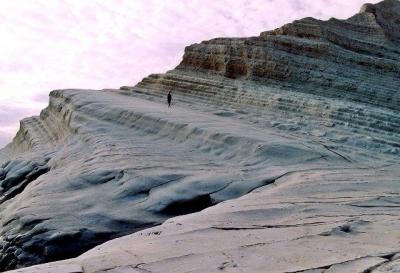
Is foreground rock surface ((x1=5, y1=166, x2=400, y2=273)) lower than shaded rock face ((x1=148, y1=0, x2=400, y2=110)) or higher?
lower

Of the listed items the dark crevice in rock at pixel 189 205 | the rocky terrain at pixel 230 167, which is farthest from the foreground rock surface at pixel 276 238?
the dark crevice in rock at pixel 189 205

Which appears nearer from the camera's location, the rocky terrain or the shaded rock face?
the rocky terrain

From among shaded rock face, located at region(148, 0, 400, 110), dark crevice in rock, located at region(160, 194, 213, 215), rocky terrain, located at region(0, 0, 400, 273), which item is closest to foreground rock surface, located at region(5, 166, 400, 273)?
rocky terrain, located at region(0, 0, 400, 273)

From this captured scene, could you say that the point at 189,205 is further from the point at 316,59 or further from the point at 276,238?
the point at 316,59

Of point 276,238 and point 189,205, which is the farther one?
point 189,205

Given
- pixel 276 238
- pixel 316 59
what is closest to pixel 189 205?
pixel 276 238

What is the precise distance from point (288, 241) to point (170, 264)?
4.06 ft

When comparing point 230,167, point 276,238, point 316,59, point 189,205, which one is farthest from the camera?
point 316,59

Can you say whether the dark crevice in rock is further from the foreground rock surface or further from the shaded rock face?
the shaded rock face

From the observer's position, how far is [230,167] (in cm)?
1016

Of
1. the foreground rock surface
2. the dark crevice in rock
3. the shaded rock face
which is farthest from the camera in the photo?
the shaded rock face

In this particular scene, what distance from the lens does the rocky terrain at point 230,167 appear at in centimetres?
523

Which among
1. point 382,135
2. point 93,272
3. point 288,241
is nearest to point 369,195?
point 288,241

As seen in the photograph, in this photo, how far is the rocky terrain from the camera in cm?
523
